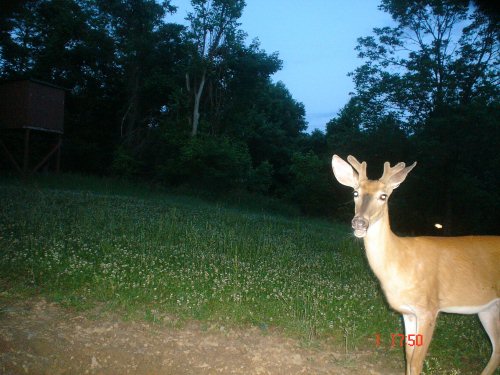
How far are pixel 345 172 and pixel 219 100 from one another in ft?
102

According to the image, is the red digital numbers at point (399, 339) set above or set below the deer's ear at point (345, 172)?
below

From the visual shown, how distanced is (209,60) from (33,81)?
14037mm

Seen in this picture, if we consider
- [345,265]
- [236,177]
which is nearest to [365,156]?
[236,177]

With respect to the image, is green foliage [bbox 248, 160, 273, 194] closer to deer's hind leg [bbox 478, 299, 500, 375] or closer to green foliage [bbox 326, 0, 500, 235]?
green foliage [bbox 326, 0, 500, 235]

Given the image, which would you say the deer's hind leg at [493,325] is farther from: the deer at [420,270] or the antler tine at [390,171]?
the antler tine at [390,171]

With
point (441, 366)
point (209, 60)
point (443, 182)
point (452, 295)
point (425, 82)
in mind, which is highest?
point (209, 60)

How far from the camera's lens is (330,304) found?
6.15 metres

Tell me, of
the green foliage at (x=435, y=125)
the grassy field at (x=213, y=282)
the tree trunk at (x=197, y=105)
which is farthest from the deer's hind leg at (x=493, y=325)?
the tree trunk at (x=197, y=105)

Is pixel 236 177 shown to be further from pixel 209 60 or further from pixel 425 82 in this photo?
pixel 425 82

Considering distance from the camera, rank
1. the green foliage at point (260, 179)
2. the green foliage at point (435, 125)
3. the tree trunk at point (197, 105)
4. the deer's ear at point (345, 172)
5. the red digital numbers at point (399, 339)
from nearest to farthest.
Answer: the red digital numbers at point (399, 339) → the deer's ear at point (345, 172) → the green foliage at point (435, 125) → the tree trunk at point (197, 105) → the green foliage at point (260, 179)

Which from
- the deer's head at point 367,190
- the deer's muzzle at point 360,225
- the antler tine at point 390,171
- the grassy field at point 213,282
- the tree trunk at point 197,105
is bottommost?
the grassy field at point 213,282

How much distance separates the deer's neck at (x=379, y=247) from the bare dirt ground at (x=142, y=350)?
1248 mm

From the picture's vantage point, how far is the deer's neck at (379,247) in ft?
14.6

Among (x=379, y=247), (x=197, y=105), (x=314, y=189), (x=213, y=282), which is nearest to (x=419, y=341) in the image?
(x=379, y=247)
